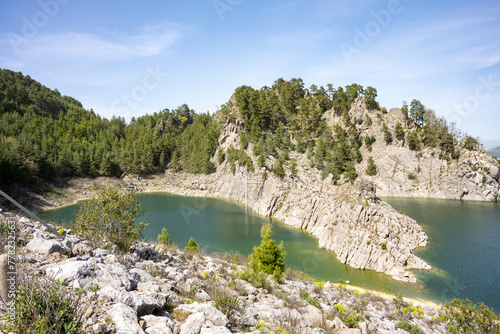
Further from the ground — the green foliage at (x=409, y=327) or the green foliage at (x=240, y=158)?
the green foliage at (x=240, y=158)

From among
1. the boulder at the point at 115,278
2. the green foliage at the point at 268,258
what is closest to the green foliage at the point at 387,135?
the green foliage at the point at 268,258

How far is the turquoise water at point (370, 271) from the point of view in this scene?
105 feet

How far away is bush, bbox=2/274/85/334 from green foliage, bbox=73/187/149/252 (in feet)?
41.1

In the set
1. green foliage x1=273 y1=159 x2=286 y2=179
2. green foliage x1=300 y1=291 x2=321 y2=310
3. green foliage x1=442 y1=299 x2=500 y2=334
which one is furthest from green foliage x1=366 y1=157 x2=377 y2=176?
green foliage x1=300 y1=291 x2=321 y2=310

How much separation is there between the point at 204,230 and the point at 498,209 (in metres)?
74.7

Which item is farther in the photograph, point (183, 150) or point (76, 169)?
point (183, 150)

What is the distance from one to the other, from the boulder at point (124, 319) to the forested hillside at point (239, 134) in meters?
68.6

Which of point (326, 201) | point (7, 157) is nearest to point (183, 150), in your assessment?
point (7, 157)

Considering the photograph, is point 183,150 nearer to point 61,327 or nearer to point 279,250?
point 279,250

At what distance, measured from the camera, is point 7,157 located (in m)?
61.2

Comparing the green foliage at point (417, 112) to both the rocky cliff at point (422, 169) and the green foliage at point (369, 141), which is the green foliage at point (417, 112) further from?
the green foliage at point (369, 141)

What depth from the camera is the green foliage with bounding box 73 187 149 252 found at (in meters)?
18.3

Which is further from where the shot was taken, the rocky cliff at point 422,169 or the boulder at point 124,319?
the rocky cliff at point 422,169

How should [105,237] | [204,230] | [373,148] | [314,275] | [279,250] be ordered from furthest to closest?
[373,148] < [204,230] < [314,275] < [279,250] < [105,237]
